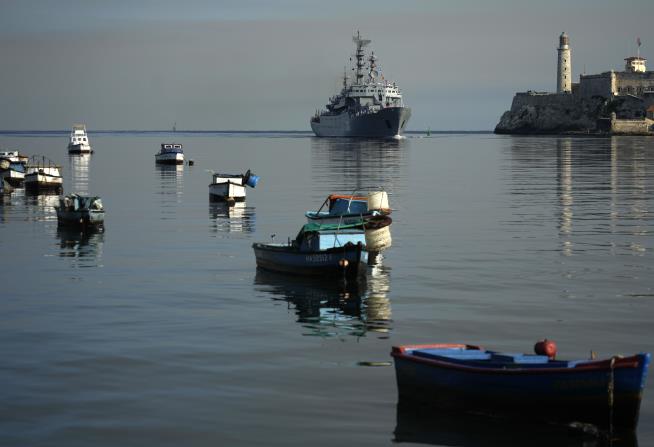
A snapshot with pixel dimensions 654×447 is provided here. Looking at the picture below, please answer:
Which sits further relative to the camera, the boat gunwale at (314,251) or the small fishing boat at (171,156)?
the small fishing boat at (171,156)

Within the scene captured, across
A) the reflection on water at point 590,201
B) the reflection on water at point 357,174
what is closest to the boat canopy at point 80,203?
the reflection on water at point 357,174

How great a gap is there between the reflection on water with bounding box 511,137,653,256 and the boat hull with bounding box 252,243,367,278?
9844 millimetres

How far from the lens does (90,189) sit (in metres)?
77.2

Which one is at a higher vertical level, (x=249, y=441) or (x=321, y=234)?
(x=321, y=234)

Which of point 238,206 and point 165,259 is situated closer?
point 165,259

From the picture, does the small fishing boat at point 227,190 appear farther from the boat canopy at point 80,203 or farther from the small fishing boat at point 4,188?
the small fishing boat at point 4,188

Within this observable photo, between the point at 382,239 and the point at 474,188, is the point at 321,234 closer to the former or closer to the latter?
the point at 382,239

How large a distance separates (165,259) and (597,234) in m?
18.5

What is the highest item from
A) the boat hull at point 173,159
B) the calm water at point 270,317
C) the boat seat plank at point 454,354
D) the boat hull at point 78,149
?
the boat hull at point 78,149

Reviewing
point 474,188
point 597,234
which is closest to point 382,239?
point 597,234

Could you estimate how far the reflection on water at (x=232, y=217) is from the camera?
158 ft

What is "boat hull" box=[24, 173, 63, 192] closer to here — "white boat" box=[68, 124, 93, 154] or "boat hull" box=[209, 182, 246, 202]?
"boat hull" box=[209, 182, 246, 202]

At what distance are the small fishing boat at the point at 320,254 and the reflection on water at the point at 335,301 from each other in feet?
1.01

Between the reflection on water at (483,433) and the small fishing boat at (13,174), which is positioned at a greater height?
the small fishing boat at (13,174)
